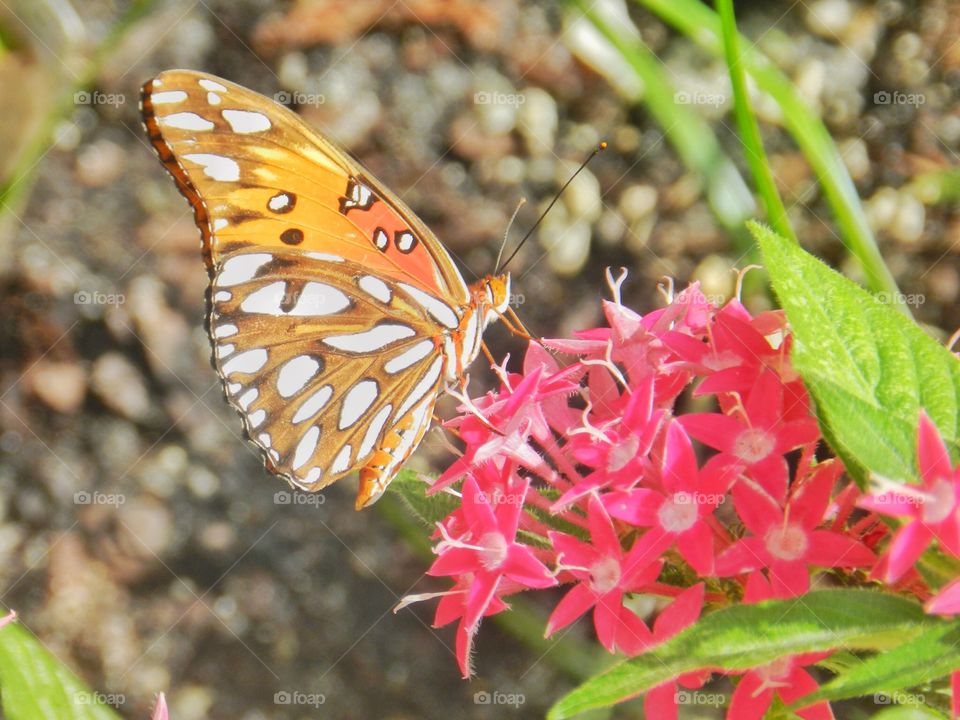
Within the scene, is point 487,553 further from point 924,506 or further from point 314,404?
point 314,404

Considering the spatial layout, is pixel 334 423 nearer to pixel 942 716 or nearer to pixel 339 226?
pixel 339 226

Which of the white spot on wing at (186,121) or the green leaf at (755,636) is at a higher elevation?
the white spot on wing at (186,121)

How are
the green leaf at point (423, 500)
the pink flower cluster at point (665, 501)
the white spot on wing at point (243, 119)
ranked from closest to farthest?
1. the pink flower cluster at point (665, 501)
2. the green leaf at point (423, 500)
3. the white spot on wing at point (243, 119)

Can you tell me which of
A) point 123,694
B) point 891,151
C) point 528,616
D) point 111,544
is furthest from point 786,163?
point 123,694

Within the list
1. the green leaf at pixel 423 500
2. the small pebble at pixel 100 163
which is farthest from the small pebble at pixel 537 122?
the green leaf at pixel 423 500

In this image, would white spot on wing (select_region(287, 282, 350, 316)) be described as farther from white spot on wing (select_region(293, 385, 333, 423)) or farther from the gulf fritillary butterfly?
white spot on wing (select_region(293, 385, 333, 423))

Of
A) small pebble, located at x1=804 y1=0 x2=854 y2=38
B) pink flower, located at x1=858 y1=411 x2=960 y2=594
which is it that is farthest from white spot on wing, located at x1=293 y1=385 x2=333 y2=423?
small pebble, located at x1=804 y1=0 x2=854 y2=38

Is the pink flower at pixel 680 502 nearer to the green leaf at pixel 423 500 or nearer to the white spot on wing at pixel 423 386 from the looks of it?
the green leaf at pixel 423 500
